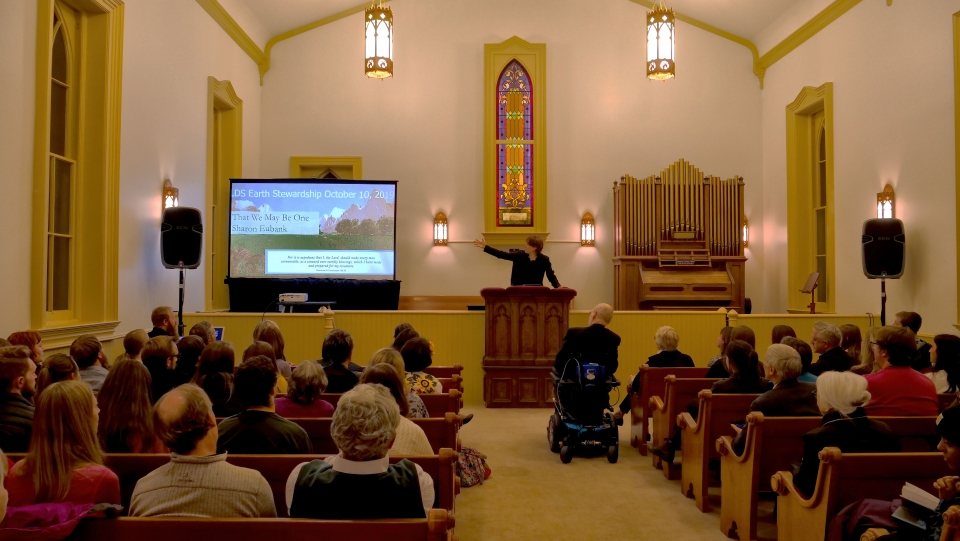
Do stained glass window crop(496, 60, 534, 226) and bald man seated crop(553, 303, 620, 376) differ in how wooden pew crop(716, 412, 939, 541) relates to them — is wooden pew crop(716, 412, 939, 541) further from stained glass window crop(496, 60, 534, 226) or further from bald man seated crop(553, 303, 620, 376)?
stained glass window crop(496, 60, 534, 226)

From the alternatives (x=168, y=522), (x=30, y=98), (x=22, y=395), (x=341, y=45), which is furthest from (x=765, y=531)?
(x=341, y=45)

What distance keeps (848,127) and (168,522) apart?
9217 mm

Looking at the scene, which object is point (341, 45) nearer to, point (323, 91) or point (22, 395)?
point (323, 91)

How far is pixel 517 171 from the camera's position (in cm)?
1160

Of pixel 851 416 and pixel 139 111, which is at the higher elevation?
pixel 139 111

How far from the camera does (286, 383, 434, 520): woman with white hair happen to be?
2.06 m

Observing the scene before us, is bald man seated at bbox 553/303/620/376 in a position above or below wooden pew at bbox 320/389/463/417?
above

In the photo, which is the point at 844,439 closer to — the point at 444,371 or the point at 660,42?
the point at 444,371

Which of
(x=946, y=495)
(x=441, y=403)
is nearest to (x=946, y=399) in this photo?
(x=946, y=495)

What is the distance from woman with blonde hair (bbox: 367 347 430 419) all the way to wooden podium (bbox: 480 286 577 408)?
128 inches

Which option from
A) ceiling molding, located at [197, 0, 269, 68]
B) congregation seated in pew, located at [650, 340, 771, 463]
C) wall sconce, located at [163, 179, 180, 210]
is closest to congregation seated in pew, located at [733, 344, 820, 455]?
congregation seated in pew, located at [650, 340, 771, 463]

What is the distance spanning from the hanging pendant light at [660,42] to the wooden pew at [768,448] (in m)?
5.30

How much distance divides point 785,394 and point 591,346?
5.82 ft

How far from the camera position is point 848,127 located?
914cm
